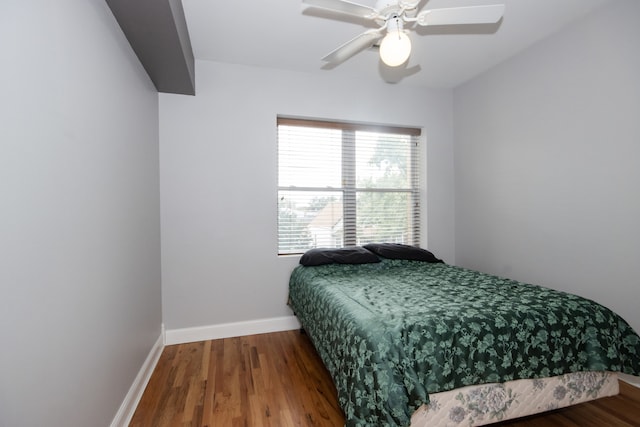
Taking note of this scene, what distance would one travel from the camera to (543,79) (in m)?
2.45

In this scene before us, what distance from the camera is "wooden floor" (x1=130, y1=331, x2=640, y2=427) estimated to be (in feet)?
5.29

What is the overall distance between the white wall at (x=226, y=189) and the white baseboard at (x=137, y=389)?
1.17 ft

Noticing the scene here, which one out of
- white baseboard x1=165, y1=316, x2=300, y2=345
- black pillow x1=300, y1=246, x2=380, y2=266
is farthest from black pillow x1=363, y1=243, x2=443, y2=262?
white baseboard x1=165, y1=316, x2=300, y2=345

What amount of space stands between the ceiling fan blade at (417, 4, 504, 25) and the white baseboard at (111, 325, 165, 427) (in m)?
2.68

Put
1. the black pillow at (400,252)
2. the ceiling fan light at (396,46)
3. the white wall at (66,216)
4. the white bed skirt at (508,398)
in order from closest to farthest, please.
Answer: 1. the white wall at (66,216)
2. the white bed skirt at (508,398)
3. the ceiling fan light at (396,46)
4. the black pillow at (400,252)

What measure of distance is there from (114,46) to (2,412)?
5.70 ft

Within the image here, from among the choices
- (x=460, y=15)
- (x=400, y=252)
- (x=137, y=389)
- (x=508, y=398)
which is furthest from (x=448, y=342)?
(x=137, y=389)

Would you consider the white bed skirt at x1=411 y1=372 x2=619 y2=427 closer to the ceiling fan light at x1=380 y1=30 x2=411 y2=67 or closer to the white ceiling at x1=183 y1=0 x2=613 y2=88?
the ceiling fan light at x1=380 y1=30 x2=411 y2=67

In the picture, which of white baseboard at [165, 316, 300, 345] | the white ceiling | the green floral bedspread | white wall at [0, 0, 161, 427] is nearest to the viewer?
white wall at [0, 0, 161, 427]

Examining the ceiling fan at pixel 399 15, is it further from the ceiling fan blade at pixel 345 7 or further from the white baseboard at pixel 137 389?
the white baseboard at pixel 137 389

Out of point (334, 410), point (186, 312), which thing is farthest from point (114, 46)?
point (334, 410)

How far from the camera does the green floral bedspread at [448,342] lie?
1252 millimetres

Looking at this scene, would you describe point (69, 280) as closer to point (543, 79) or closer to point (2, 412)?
point (2, 412)

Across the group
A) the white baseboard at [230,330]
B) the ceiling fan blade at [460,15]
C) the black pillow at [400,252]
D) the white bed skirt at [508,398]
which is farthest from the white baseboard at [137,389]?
the ceiling fan blade at [460,15]
